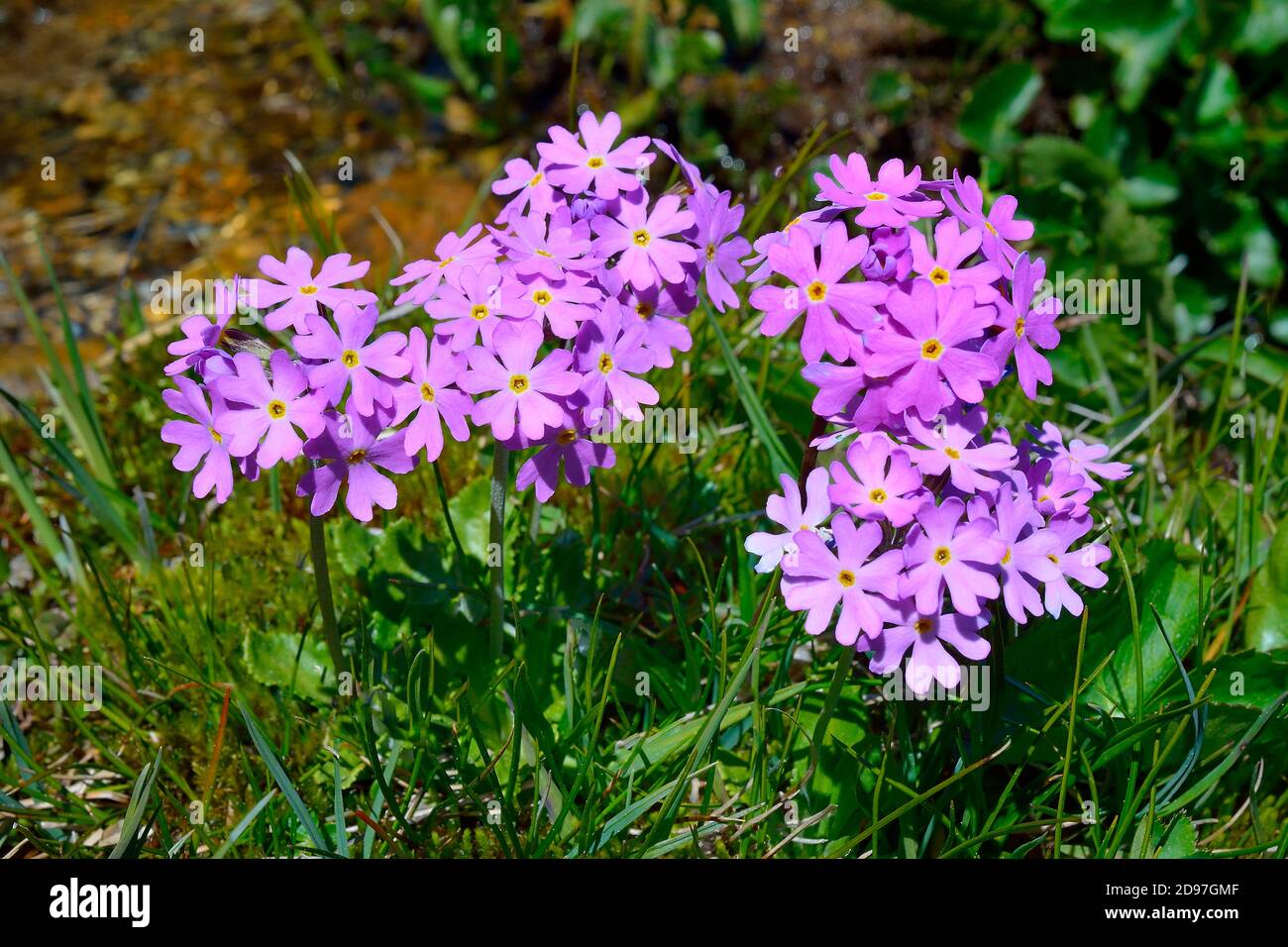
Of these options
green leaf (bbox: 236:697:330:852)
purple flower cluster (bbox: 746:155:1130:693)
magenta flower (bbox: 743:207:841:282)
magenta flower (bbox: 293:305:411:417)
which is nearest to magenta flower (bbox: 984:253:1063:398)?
purple flower cluster (bbox: 746:155:1130:693)

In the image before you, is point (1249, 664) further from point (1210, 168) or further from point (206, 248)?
point (206, 248)

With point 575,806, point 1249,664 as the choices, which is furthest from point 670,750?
point 1249,664

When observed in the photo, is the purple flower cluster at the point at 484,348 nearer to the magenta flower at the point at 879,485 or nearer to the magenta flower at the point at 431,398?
the magenta flower at the point at 431,398

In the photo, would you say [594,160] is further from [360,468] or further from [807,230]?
[360,468]

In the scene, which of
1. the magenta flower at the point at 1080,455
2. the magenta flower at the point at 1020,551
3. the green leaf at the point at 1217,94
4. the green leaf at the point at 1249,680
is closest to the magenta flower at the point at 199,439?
the magenta flower at the point at 1020,551

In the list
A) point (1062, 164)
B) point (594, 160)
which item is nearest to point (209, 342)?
point (594, 160)

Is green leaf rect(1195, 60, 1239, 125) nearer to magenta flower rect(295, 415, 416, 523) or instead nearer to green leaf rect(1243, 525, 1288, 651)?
green leaf rect(1243, 525, 1288, 651)
